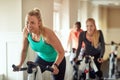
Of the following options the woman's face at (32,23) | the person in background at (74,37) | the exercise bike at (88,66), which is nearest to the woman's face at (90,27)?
the exercise bike at (88,66)

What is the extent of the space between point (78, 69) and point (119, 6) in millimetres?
1845

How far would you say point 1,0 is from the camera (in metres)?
4.02

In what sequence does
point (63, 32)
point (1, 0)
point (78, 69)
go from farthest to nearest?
point (63, 32)
point (78, 69)
point (1, 0)

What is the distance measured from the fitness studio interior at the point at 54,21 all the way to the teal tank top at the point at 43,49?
0.60 meters

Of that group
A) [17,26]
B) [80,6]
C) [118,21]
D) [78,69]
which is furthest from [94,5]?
[17,26]

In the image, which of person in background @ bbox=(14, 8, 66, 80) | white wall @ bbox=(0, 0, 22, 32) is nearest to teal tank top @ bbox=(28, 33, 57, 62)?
person in background @ bbox=(14, 8, 66, 80)

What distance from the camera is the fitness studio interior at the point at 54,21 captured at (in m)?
A: 4.02

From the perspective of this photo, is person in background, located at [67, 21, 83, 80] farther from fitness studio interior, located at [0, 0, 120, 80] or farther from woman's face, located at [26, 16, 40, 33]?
woman's face, located at [26, 16, 40, 33]

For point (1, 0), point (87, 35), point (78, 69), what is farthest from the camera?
point (78, 69)

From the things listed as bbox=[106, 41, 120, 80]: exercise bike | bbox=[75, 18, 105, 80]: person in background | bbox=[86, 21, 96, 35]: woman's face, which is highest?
bbox=[86, 21, 96, 35]: woman's face

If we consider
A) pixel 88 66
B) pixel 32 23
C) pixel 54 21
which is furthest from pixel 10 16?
pixel 32 23

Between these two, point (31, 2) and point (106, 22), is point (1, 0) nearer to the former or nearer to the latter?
point (31, 2)

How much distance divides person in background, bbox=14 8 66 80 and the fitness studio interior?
23.9 inches

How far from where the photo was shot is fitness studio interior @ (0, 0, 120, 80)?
402 centimetres
